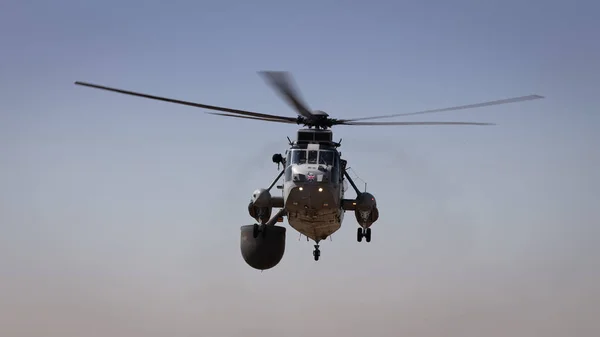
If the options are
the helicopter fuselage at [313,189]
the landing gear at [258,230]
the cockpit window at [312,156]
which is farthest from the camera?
the landing gear at [258,230]

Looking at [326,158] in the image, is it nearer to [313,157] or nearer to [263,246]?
[313,157]

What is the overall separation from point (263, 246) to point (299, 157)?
17.8 ft

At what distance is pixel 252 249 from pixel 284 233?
2.00 metres

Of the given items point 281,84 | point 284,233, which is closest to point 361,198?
point 284,233

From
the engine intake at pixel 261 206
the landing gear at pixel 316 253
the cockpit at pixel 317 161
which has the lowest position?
the landing gear at pixel 316 253

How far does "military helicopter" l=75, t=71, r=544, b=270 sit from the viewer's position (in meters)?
41.8

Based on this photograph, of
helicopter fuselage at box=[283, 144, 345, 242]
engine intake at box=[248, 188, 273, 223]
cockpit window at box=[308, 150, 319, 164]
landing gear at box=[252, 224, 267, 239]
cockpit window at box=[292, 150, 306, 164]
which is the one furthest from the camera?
landing gear at box=[252, 224, 267, 239]

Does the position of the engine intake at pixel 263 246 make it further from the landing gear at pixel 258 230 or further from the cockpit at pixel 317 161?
the cockpit at pixel 317 161

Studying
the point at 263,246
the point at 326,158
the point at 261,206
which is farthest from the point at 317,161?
the point at 263,246

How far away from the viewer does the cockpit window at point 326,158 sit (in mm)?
43188

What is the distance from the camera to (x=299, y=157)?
4344cm

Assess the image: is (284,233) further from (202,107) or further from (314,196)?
(202,107)

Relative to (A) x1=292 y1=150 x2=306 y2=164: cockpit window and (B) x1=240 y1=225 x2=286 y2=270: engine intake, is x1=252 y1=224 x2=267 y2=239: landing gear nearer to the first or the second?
(B) x1=240 y1=225 x2=286 y2=270: engine intake

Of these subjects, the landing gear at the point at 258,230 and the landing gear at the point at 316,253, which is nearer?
the landing gear at the point at 258,230
